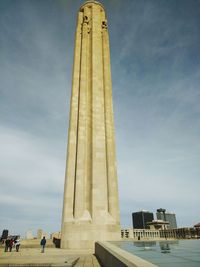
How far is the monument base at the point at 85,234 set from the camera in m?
19.9

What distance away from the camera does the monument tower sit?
2095cm

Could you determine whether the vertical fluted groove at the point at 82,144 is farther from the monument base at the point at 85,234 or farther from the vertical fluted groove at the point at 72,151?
the monument base at the point at 85,234

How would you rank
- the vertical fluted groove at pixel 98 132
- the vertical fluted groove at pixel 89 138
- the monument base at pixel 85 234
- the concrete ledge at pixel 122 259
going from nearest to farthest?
the concrete ledge at pixel 122 259
the monument base at pixel 85 234
the vertical fluted groove at pixel 98 132
the vertical fluted groove at pixel 89 138

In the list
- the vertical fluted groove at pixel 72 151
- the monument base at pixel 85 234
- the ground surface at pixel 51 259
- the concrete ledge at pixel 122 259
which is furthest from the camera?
the vertical fluted groove at pixel 72 151

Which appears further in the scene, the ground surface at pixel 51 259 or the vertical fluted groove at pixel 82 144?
the vertical fluted groove at pixel 82 144

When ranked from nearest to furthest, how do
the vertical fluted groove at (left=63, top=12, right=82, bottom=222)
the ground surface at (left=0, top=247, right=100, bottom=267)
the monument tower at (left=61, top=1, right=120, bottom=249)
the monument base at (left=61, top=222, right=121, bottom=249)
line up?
the ground surface at (left=0, top=247, right=100, bottom=267) → the monument base at (left=61, top=222, right=121, bottom=249) → the monument tower at (left=61, top=1, right=120, bottom=249) → the vertical fluted groove at (left=63, top=12, right=82, bottom=222)

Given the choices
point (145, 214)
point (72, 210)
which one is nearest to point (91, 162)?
A: point (72, 210)

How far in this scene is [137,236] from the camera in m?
27.3

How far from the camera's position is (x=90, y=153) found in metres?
25.0

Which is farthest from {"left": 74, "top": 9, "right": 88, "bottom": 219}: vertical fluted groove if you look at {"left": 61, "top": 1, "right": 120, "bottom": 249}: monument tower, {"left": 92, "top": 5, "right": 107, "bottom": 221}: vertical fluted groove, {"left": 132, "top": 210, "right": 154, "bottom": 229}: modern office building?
{"left": 132, "top": 210, "right": 154, "bottom": 229}: modern office building

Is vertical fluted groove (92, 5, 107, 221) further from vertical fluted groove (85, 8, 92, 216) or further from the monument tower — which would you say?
vertical fluted groove (85, 8, 92, 216)

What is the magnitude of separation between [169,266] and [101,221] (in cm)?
1766

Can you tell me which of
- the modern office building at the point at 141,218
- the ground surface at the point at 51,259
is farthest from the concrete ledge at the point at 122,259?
the modern office building at the point at 141,218

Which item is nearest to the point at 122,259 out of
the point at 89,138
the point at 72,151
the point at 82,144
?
the point at 72,151
